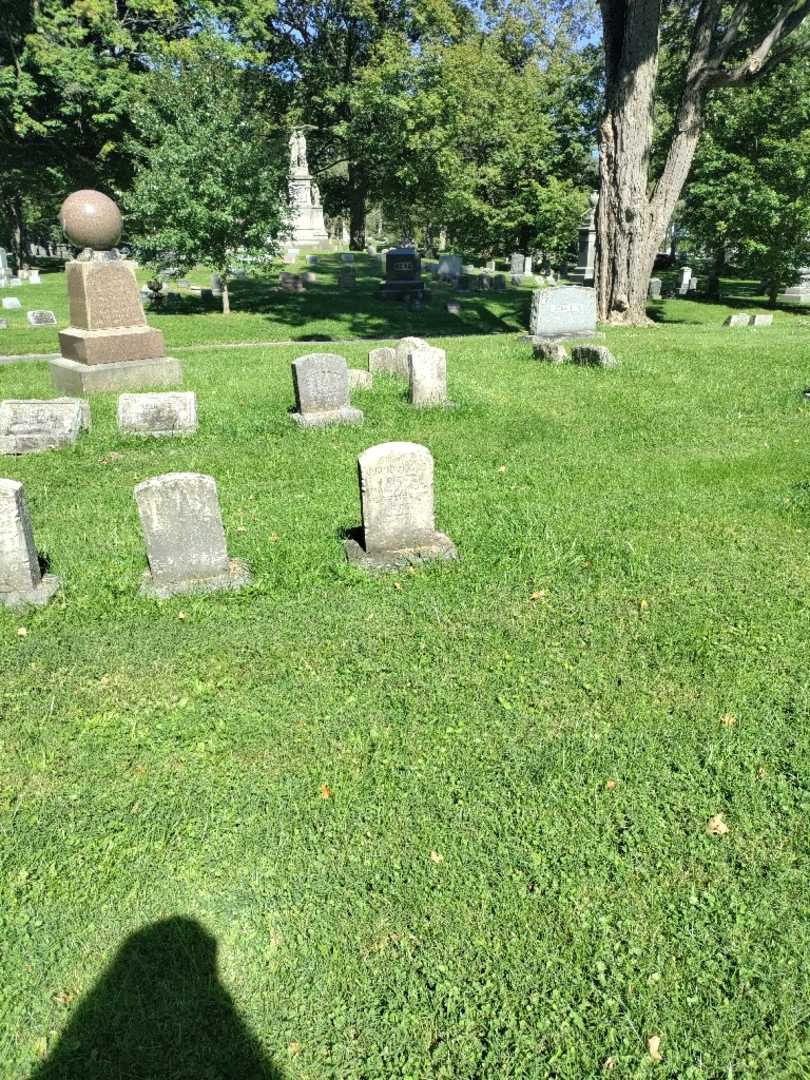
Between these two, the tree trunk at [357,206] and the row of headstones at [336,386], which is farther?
the tree trunk at [357,206]

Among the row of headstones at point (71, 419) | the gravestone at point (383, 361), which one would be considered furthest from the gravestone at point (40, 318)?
the row of headstones at point (71, 419)

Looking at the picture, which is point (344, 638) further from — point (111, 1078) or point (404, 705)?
point (111, 1078)

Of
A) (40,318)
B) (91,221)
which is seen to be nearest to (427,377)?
(91,221)

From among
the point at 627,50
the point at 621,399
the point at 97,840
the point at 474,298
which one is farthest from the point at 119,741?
the point at 474,298

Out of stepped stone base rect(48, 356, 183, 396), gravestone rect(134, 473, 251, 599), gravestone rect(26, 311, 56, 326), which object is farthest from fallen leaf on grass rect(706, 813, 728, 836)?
gravestone rect(26, 311, 56, 326)

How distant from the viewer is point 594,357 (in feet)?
41.6

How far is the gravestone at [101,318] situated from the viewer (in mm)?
11234

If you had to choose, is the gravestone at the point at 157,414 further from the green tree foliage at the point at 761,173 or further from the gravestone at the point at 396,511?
the green tree foliage at the point at 761,173

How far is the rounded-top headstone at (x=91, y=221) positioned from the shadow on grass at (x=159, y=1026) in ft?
37.2

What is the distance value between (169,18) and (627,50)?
750 inches

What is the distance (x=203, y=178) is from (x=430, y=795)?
Result: 64.4ft

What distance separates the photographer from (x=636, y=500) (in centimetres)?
716

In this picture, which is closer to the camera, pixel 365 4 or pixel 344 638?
pixel 344 638

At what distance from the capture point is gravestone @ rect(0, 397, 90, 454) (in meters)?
8.45
